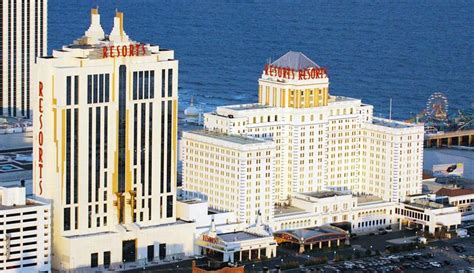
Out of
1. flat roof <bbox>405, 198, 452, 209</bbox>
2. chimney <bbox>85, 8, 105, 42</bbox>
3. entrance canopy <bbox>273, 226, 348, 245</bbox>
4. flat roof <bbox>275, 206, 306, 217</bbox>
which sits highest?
chimney <bbox>85, 8, 105, 42</bbox>

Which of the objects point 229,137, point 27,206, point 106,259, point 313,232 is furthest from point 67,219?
point 313,232

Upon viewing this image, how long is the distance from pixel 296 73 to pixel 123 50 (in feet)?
75.3

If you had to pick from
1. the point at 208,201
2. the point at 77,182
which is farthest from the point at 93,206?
the point at 208,201

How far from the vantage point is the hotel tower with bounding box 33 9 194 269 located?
17712 cm

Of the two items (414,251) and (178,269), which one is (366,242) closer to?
(414,251)

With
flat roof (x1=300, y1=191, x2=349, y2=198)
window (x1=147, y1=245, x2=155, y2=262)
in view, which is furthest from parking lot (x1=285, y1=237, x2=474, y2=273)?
window (x1=147, y1=245, x2=155, y2=262)

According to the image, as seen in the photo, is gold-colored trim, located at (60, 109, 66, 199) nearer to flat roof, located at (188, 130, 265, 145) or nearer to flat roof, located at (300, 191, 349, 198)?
flat roof, located at (188, 130, 265, 145)

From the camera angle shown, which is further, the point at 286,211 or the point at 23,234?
the point at 286,211

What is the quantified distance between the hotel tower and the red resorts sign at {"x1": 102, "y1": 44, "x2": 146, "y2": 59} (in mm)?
92

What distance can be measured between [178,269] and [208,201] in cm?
1511

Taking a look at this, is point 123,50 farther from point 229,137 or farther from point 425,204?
point 425,204

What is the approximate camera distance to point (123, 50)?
180m

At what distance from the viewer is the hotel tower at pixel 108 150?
177 m

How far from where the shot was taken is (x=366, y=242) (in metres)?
192
